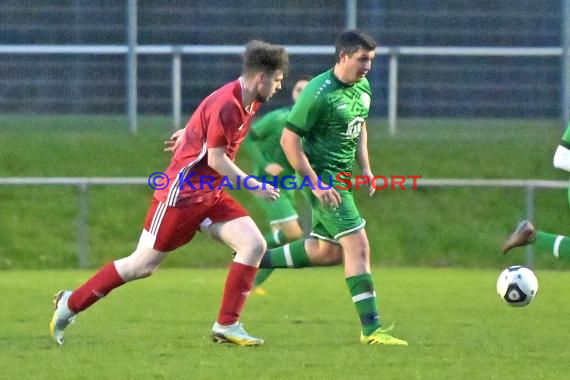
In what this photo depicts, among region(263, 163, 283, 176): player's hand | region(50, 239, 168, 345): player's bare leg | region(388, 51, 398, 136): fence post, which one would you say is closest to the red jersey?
region(50, 239, 168, 345): player's bare leg

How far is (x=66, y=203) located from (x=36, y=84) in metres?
1.69

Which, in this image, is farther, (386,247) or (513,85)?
(513,85)

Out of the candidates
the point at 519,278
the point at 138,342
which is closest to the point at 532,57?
the point at 519,278

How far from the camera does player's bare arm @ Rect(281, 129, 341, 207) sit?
8414 millimetres

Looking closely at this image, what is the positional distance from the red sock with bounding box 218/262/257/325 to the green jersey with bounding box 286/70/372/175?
2.92 ft

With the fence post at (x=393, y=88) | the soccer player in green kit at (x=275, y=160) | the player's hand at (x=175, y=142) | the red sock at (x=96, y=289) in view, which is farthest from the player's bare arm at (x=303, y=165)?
the fence post at (x=393, y=88)

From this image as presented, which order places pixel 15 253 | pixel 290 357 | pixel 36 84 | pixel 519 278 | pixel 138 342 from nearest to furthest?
pixel 290 357 < pixel 138 342 < pixel 519 278 < pixel 15 253 < pixel 36 84

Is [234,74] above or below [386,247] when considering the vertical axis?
above

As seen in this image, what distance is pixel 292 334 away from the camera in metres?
9.09

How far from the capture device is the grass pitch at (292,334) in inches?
291

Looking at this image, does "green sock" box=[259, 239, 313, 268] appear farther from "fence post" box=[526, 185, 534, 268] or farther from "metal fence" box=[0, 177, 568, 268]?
"fence post" box=[526, 185, 534, 268]

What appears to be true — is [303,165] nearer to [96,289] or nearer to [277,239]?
[96,289]

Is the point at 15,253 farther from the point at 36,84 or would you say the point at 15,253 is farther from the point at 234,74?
the point at 234,74

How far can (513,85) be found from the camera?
1752 centimetres
